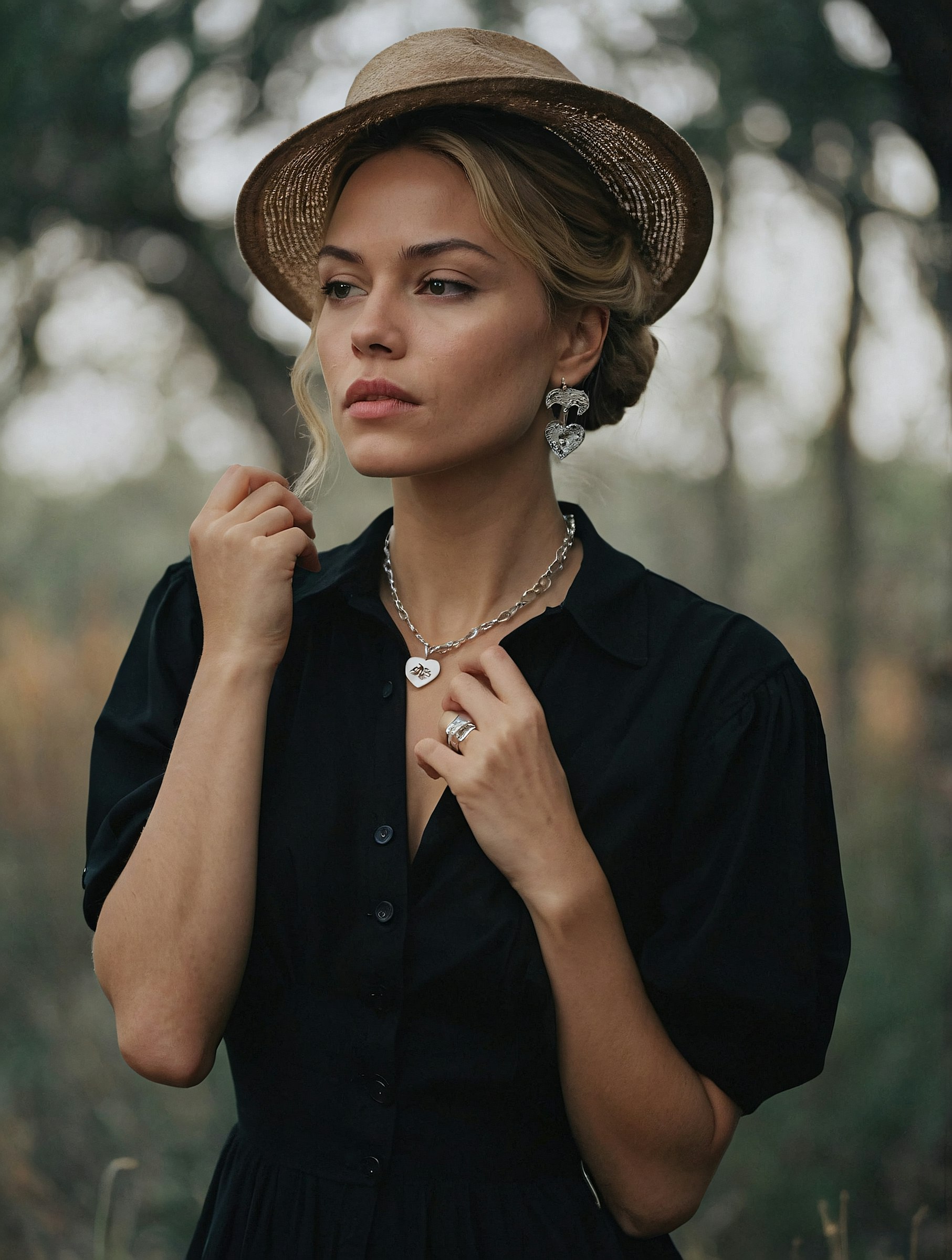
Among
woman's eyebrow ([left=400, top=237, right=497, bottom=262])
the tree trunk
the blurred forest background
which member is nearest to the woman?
woman's eyebrow ([left=400, top=237, right=497, bottom=262])

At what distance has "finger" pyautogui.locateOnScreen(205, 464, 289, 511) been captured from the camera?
1502 millimetres

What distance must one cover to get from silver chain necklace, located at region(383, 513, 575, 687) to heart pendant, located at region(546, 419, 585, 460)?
146 millimetres

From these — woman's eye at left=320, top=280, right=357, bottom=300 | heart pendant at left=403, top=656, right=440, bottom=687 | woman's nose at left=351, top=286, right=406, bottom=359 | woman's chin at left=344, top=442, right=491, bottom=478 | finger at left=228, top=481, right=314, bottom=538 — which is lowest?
heart pendant at left=403, top=656, right=440, bottom=687

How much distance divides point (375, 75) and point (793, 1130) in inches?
116

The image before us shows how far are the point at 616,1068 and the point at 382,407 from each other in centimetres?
90

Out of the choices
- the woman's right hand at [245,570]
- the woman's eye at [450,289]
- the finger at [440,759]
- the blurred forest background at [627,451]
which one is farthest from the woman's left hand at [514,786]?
the blurred forest background at [627,451]

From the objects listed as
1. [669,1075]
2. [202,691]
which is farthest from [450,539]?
[669,1075]

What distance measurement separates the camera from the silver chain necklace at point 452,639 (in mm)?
1560

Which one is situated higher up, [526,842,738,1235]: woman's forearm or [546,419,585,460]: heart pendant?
[546,419,585,460]: heart pendant

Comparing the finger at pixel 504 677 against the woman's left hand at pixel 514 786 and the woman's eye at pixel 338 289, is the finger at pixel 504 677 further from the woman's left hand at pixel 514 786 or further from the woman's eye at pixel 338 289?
the woman's eye at pixel 338 289

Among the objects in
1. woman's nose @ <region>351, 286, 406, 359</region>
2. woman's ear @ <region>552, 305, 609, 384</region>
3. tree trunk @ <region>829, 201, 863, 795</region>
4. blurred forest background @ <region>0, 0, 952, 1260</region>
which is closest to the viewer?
woman's nose @ <region>351, 286, 406, 359</region>

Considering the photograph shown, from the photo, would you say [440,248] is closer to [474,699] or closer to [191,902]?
[474,699]

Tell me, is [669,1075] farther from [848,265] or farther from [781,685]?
[848,265]

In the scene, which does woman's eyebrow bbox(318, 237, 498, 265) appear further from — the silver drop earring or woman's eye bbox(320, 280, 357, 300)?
the silver drop earring
